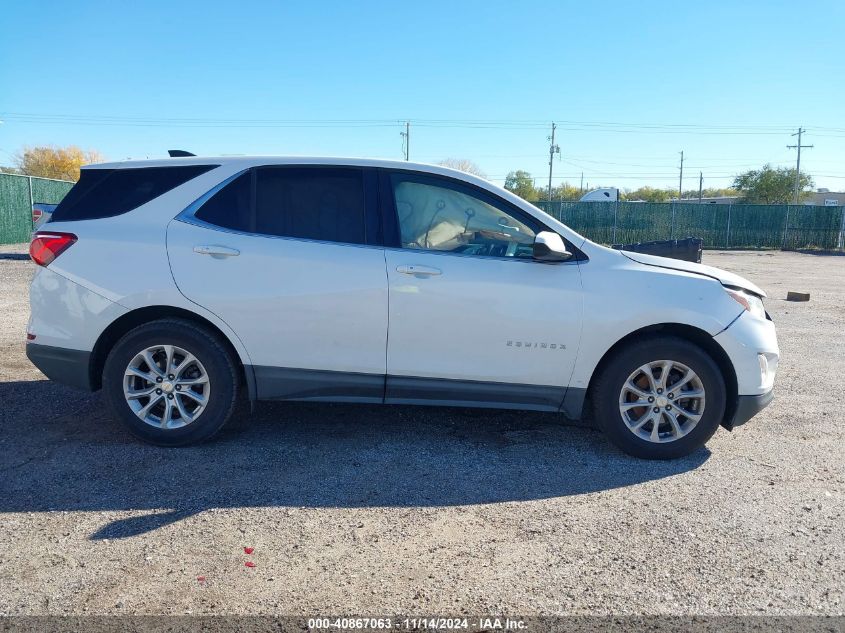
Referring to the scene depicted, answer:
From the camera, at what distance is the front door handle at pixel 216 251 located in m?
4.29

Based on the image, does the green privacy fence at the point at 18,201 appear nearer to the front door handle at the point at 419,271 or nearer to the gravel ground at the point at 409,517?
the gravel ground at the point at 409,517

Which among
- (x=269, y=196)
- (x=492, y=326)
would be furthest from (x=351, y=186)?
(x=492, y=326)

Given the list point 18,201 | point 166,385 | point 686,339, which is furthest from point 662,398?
point 18,201

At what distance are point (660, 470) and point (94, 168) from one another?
4331 millimetres

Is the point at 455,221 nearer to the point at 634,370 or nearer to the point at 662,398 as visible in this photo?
the point at 634,370

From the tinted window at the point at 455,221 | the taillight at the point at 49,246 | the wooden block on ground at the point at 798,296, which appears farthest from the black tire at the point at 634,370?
the wooden block on ground at the point at 798,296

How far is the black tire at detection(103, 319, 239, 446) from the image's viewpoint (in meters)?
4.29

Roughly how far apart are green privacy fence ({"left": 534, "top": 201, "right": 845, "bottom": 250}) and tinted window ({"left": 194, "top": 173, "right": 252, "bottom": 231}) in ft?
83.5

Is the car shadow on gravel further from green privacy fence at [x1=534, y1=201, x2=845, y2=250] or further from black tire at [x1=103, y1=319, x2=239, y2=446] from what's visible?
green privacy fence at [x1=534, y1=201, x2=845, y2=250]

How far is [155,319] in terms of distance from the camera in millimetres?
4391

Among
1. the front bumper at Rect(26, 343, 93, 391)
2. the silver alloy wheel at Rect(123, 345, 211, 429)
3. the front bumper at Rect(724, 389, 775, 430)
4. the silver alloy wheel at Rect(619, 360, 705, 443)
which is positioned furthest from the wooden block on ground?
the front bumper at Rect(26, 343, 93, 391)

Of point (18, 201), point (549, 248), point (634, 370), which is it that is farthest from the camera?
point (18, 201)

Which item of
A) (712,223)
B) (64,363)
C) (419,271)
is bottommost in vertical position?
(64,363)

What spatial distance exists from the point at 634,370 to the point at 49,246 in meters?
3.94
